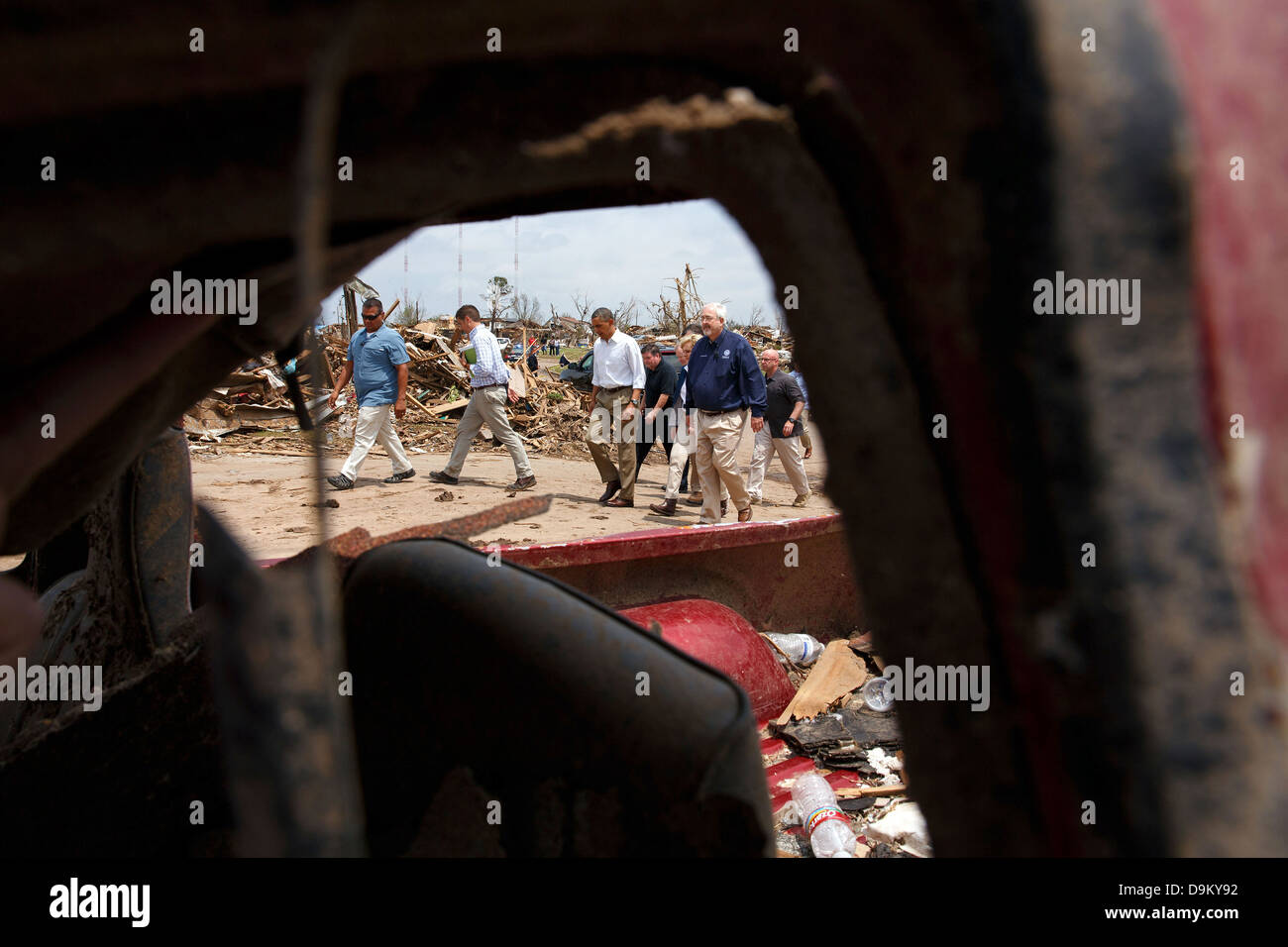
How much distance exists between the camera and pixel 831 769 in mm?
3730

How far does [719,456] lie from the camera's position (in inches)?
316

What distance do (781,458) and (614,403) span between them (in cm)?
210

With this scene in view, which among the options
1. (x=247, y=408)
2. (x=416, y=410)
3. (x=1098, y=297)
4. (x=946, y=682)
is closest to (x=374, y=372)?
(x=416, y=410)

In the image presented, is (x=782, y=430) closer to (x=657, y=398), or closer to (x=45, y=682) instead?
(x=657, y=398)

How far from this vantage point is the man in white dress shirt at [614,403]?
8922mm

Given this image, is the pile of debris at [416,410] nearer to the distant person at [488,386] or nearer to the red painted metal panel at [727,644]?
the distant person at [488,386]

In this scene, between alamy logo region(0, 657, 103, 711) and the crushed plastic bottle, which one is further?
the crushed plastic bottle

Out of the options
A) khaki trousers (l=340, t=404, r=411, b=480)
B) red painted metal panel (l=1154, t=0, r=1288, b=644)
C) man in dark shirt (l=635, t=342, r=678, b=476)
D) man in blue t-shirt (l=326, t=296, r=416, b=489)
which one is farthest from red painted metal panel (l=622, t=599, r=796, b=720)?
khaki trousers (l=340, t=404, r=411, b=480)

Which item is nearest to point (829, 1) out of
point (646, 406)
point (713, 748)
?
point (713, 748)

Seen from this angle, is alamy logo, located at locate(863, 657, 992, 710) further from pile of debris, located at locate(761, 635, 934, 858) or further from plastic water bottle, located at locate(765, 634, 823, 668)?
plastic water bottle, located at locate(765, 634, 823, 668)

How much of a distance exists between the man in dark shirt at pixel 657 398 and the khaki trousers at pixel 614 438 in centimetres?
21

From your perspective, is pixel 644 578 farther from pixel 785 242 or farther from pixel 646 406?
pixel 646 406

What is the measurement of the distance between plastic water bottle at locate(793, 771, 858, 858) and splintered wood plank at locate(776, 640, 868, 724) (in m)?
0.68

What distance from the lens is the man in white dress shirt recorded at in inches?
351
